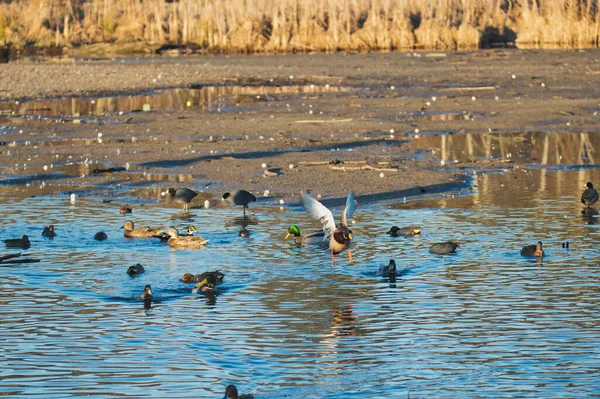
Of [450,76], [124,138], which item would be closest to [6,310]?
[124,138]

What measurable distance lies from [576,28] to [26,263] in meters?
37.6

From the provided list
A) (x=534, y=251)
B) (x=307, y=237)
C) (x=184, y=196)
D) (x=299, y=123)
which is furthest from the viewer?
(x=299, y=123)

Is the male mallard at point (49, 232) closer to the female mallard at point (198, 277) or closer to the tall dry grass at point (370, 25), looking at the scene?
the female mallard at point (198, 277)

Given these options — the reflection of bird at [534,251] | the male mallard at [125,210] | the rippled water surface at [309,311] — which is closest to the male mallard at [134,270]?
the rippled water surface at [309,311]

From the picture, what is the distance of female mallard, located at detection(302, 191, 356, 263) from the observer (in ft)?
37.7

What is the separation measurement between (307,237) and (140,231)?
2136 millimetres

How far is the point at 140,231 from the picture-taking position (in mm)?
13352

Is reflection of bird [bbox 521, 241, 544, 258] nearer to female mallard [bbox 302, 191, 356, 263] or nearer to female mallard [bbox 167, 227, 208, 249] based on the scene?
female mallard [bbox 302, 191, 356, 263]

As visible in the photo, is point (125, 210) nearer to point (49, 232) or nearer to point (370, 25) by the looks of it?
point (49, 232)

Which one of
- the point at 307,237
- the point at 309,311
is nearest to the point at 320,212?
the point at 307,237

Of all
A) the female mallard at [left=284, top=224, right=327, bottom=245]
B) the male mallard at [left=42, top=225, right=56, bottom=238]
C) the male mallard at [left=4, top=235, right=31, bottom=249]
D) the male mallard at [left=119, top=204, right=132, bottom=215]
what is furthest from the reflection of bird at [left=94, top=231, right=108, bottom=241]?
the female mallard at [left=284, top=224, right=327, bottom=245]

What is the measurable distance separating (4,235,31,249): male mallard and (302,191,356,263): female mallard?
356 centimetres

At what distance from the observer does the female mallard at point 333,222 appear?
11.5 metres

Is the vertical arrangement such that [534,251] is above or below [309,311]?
above
